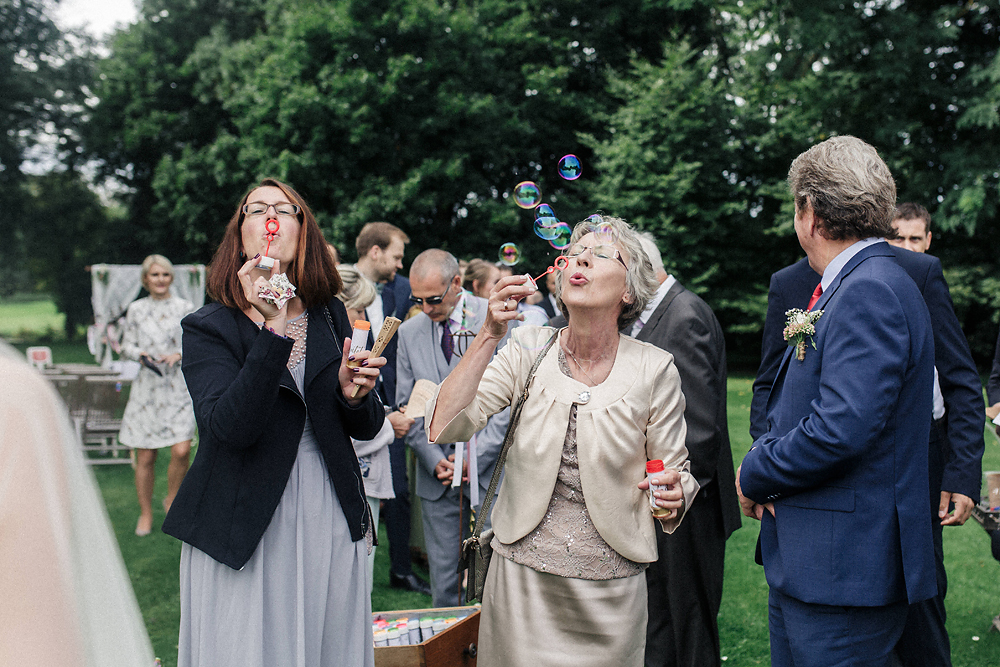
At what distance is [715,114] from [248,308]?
67.2 feet

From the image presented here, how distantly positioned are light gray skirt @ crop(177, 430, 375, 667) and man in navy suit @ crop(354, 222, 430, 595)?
6.84 ft

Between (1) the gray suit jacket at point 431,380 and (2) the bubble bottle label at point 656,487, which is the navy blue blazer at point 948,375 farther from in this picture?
(1) the gray suit jacket at point 431,380

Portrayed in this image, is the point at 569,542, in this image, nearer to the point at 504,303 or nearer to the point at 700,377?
the point at 504,303

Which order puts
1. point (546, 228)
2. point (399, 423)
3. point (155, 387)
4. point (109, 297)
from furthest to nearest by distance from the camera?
1. point (109, 297)
2. point (155, 387)
3. point (399, 423)
4. point (546, 228)

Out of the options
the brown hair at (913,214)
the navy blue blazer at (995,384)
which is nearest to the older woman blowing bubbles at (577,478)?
the navy blue blazer at (995,384)

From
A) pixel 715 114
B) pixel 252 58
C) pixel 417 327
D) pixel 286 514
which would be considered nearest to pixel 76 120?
pixel 252 58

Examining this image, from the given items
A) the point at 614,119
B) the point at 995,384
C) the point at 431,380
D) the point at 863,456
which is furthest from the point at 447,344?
the point at 614,119

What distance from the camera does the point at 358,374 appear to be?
2.48 meters

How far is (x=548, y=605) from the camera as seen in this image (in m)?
2.55

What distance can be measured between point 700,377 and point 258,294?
7.10 ft

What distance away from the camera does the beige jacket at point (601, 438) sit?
2.54 meters

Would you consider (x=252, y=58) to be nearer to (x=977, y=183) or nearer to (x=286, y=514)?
(x=977, y=183)

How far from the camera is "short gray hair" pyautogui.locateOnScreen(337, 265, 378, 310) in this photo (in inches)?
187

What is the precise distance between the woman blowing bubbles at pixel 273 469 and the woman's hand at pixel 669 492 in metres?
→ 1.00
